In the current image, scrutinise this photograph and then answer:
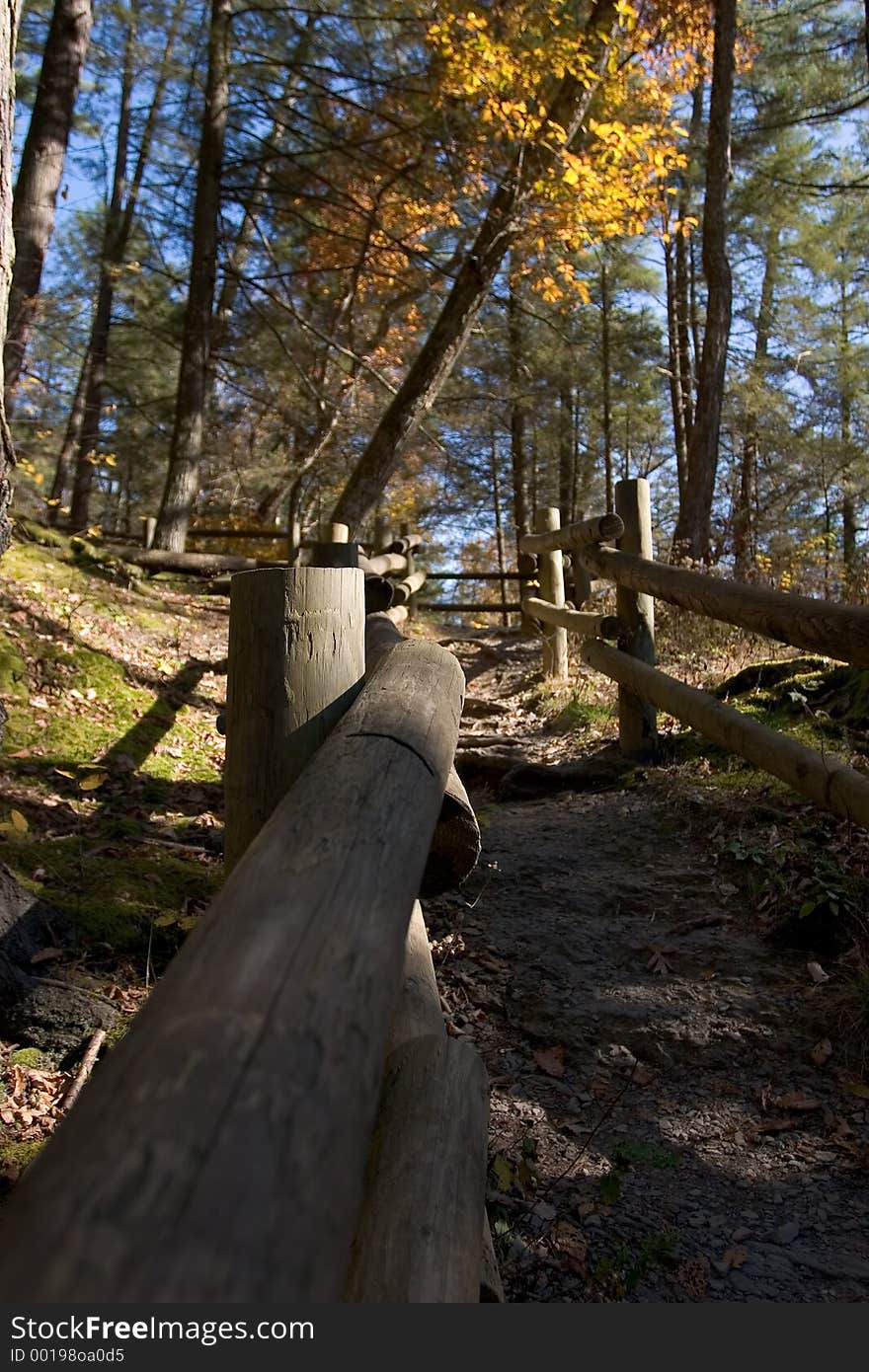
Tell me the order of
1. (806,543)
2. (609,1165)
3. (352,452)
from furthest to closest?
(352,452) < (806,543) < (609,1165)

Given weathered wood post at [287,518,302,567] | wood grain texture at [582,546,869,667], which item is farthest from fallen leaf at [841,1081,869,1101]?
weathered wood post at [287,518,302,567]

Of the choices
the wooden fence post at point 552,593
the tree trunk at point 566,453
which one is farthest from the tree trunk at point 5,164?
the tree trunk at point 566,453

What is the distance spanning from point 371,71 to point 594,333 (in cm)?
851

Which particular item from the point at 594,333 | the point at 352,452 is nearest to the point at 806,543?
the point at 594,333

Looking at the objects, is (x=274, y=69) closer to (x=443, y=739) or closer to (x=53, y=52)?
(x=53, y=52)

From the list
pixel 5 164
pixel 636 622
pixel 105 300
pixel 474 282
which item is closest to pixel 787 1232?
pixel 5 164

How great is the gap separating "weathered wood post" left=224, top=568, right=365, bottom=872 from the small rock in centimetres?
167

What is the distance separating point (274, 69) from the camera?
12203 millimetres

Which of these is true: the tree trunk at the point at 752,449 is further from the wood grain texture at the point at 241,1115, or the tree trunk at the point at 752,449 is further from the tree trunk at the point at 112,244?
the tree trunk at the point at 112,244

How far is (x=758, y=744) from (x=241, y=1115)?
333 cm

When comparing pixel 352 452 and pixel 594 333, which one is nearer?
pixel 594 333

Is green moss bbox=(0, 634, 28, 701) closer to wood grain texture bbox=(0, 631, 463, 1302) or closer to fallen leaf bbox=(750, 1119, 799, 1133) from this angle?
fallen leaf bbox=(750, 1119, 799, 1133)

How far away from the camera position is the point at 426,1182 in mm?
1459

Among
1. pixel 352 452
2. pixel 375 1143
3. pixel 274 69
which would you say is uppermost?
pixel 274 69
